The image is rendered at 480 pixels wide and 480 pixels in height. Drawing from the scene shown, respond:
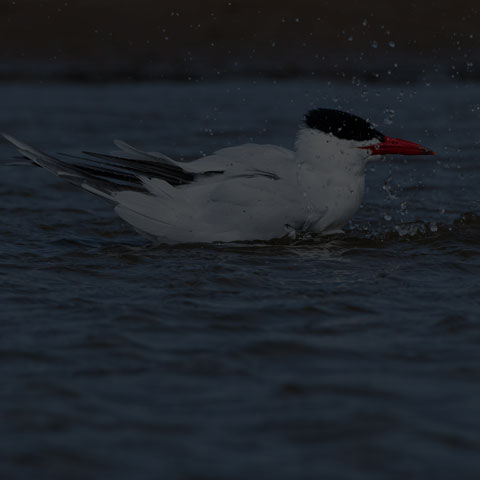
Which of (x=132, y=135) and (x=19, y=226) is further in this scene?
(x=132, y=135)

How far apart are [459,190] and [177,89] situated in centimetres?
575

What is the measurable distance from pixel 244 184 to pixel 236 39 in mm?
8967

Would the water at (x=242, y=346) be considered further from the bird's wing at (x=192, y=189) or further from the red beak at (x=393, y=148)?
the red beak at (x=393, y=148)

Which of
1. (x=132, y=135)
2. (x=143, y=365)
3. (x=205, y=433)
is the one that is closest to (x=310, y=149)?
(x=143, y=365)

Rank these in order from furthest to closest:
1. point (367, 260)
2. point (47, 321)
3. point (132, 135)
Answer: point (132, 135), point (367, 260), point (47, 321)

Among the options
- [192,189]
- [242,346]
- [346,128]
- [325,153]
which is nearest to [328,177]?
[325,153]

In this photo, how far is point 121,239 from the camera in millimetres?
6398

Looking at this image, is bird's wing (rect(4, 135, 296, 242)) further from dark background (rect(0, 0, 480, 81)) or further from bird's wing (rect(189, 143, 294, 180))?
dark background (rect(0, 0, 480, 81))

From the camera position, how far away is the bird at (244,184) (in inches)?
225

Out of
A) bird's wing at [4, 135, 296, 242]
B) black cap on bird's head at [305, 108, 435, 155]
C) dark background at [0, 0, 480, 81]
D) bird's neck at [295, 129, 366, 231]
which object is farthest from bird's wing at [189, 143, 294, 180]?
dark background at [0, 0, 480, 81]

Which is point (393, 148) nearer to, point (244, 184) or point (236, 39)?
point (244, 184)

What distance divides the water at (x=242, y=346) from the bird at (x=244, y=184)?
4.6 inches

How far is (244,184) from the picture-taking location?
570 centimetres

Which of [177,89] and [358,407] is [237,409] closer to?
[358,407]
